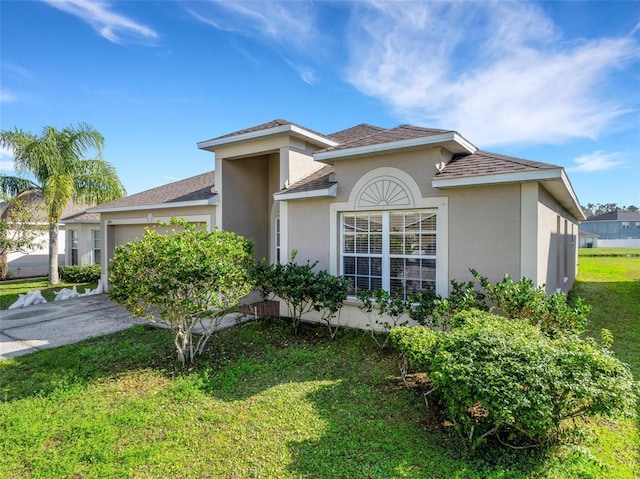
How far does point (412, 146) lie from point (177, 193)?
1024 cm

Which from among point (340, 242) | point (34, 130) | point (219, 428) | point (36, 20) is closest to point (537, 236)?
point (340, 242)

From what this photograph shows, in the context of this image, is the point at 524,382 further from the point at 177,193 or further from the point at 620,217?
the point at 620,217

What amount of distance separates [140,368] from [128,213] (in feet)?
32.5

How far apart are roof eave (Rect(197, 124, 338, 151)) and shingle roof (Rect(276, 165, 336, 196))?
41.1 inches

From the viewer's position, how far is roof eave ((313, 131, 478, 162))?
25.1 feet

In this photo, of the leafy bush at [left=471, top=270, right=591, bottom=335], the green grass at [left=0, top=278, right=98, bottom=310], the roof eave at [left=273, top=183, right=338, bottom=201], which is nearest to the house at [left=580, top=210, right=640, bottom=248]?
the leafy bush at [left=471, top=270, right=591, bottom=335]

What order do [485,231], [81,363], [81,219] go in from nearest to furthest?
1. [81,363]
2. [485,231]
3. [81,219]

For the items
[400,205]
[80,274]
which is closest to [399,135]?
[400,205]

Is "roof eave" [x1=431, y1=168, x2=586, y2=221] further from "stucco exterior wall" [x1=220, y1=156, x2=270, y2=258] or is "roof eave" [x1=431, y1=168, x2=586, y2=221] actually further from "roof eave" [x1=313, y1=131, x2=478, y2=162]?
"stucco exterior wall" [x1=220, y1=156, x2=270, y2=258]

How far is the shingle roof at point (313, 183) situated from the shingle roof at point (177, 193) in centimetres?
338

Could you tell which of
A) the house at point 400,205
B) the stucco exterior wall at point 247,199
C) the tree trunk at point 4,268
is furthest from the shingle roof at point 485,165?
the tree trunk at point 4,268

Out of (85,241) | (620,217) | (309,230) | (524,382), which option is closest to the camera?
(524,382)

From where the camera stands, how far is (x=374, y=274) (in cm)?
882

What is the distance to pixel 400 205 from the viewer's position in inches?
327
